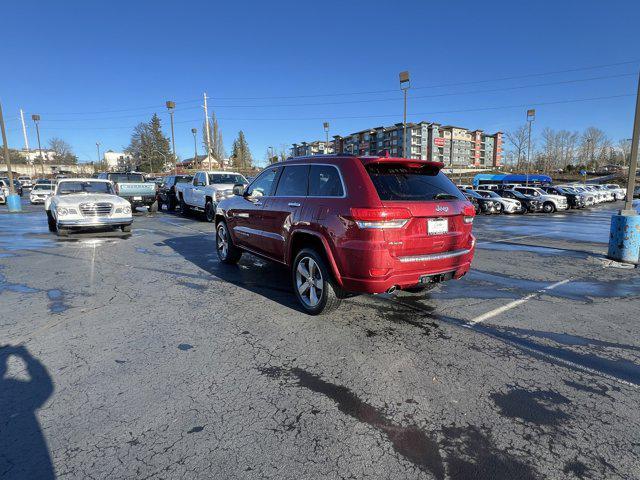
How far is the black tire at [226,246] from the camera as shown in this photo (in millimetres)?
7296

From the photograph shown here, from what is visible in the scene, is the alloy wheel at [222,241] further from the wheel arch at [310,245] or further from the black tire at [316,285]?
the black tire at [316,285]

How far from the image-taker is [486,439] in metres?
A: 2.48

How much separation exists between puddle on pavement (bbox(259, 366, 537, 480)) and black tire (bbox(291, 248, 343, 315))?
162 cm

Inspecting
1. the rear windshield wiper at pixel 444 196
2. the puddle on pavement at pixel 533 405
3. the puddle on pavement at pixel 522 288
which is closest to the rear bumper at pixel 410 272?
the rear windshield wiper at pixel 444 196

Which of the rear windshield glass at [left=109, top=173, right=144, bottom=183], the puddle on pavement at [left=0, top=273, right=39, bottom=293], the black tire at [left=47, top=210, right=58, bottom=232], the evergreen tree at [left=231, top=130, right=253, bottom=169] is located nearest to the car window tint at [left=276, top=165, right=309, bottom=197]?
the puddle on pavement at [left=0, top=273, right=39, bottom=293]

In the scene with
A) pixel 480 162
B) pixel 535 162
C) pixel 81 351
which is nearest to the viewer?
pixel 81 351

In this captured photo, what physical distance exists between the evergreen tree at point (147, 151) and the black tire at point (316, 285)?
311ft

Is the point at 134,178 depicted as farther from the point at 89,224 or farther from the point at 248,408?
the point at 248,408

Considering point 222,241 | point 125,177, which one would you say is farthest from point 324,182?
point 125,177

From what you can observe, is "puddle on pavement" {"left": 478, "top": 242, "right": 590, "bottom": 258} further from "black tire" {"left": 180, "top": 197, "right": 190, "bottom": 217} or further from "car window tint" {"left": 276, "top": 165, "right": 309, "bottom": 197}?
"black tire" {"left": 180, "top": 197, "right": 190, "bottom": 217}

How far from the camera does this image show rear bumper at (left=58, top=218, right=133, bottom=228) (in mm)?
10345

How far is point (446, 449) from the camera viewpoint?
2.38 meters

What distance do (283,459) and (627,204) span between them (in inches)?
357

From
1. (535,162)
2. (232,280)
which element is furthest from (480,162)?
(232,280)
